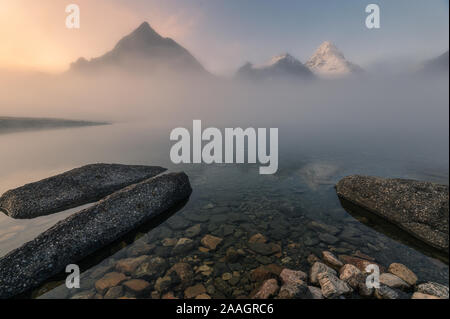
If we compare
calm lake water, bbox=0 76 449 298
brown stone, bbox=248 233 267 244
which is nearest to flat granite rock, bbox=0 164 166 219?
calm lake water, bbox=0 76 449 298

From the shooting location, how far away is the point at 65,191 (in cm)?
1399

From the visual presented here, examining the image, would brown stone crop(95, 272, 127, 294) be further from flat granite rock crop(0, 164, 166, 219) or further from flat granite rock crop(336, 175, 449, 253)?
flat granite rock crop(336, 175, 449, 253)

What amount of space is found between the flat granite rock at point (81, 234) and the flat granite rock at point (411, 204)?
43.6 feet

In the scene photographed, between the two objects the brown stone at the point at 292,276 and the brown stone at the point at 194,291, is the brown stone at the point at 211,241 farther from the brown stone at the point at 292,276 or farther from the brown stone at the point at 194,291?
the brown stone at the point at 292,276

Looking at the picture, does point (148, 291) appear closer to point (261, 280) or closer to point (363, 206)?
point (261, 280)

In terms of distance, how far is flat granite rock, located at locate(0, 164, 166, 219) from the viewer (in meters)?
12.3

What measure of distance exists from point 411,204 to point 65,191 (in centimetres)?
2265

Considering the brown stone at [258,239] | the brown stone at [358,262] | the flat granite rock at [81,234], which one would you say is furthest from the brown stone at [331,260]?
the flat granite rock at [81,234]

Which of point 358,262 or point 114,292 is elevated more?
point 358,262

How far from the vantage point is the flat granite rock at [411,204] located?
9477 millimetres

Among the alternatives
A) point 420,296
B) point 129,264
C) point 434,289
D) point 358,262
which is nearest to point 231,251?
point 129,264

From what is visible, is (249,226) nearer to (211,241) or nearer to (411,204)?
(211,241)

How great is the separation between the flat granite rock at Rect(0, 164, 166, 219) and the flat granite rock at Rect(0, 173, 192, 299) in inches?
198

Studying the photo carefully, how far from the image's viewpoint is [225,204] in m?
13.6
